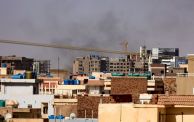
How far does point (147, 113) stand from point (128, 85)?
34.2 meters

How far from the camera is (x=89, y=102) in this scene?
5256cm

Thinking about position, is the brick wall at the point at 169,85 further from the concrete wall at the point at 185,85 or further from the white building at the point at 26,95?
the concrete wall at the point at 185,85

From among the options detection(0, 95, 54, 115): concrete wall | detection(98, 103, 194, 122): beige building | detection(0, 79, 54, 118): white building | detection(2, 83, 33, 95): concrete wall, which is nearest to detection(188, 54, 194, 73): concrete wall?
detection(0, 79, 54, 118): white building

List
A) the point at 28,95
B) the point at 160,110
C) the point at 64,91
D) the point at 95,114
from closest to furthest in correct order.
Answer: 1. the point at 160,110
2. the point at 95,114
3. the point at 28,95
4. the point at 64,91

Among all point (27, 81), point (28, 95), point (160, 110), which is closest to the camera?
point (160, 110)

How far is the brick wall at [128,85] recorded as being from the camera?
5566 cm

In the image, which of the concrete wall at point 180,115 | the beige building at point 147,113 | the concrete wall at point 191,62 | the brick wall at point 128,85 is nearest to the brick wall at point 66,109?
the brick wall at point 128,85

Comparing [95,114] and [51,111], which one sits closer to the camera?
[95,114]

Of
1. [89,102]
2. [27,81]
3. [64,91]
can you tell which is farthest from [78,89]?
[89,102]

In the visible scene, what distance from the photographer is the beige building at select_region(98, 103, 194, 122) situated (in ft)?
70.9

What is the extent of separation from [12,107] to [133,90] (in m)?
11.8

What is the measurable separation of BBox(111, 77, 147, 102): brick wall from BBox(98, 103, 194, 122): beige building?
32452mm

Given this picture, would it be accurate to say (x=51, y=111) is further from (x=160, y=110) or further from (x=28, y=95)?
(x=160, y=110)

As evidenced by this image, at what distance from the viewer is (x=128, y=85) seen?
183 ft
